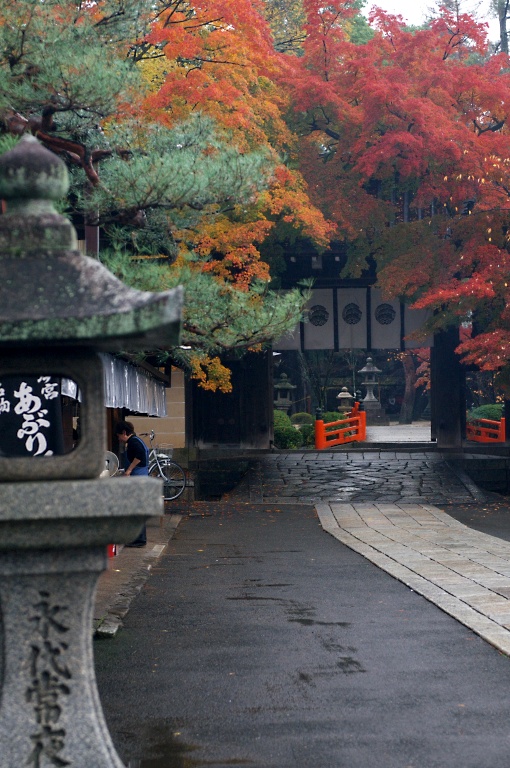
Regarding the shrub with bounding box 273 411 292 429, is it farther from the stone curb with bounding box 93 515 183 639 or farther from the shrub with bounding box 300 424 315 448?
the stone curb with bounding box 93 515 183 639

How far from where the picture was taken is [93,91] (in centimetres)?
1050

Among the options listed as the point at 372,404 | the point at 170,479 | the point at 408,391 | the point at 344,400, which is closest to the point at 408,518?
the point at 170,479

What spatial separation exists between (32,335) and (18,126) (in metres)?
7.45

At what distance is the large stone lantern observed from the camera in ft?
15.0

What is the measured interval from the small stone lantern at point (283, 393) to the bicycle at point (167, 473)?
53.9ft

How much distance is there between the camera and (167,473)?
22.9 metres

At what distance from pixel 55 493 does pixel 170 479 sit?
724 inches

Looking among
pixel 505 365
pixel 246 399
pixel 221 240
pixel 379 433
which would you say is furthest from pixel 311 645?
pixel 379 433

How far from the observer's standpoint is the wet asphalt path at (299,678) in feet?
18.2

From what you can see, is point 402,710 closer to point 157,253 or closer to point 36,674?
point 36,674

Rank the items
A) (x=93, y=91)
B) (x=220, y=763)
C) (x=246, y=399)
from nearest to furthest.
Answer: (x=220, y=763) → (x=93, y=91) → (x=246, y=399)

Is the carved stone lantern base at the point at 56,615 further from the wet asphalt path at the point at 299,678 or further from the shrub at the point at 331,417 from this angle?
the shrub at the point at 331,417

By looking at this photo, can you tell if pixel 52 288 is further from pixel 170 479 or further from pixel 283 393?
pixel 283 393

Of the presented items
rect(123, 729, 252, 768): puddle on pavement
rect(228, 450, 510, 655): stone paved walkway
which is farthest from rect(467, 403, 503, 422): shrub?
Answer: rect(123, 729, 252, 768): puddle on pavement
